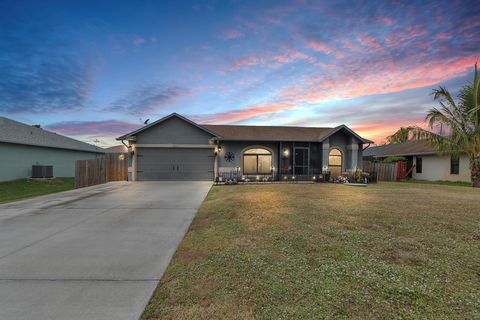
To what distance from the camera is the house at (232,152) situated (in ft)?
51.3

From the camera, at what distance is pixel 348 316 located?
2.17m

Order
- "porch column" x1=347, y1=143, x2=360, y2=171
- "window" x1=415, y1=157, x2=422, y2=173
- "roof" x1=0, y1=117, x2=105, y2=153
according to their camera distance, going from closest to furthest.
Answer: "roof" x1=0, y1=117, x2=105, y2=153 → "porch column" x1=347, y1=143, x2=360, y2=171 → "window" x1=415, y1=157, x2=422, y2=173

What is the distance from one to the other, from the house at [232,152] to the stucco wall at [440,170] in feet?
23.5

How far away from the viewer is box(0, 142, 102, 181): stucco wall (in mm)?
14364

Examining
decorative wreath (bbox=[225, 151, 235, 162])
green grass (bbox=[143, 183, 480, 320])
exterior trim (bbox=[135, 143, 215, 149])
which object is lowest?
green grass (bbox=[143, 183, 480, 320])

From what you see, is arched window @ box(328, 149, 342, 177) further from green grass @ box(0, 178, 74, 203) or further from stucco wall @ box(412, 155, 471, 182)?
green grass @ box(0, 178, 74, 203)

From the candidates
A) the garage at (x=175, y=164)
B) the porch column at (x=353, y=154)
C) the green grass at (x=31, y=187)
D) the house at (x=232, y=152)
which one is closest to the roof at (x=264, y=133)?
the house at (x=232, y=152)

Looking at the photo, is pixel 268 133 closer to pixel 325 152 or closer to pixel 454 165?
pixel 325 152

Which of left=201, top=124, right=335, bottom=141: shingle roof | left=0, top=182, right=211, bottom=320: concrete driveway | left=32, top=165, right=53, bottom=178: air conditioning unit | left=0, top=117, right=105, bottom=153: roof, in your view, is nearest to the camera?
left=0, top=182, right=211, bottom=320: concrete driveway

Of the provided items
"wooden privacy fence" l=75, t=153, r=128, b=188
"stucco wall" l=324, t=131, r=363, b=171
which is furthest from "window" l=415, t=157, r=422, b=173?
"wooden privacy fence" l=75, t=153, r=128, b=188

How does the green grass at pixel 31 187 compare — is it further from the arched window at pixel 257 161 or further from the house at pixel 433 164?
the house at pixel 433 164

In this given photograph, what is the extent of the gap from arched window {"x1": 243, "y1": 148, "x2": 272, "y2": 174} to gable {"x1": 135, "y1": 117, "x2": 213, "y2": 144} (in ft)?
10.8

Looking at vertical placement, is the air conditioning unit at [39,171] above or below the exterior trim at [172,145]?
below

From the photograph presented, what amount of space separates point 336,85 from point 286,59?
4.74m
